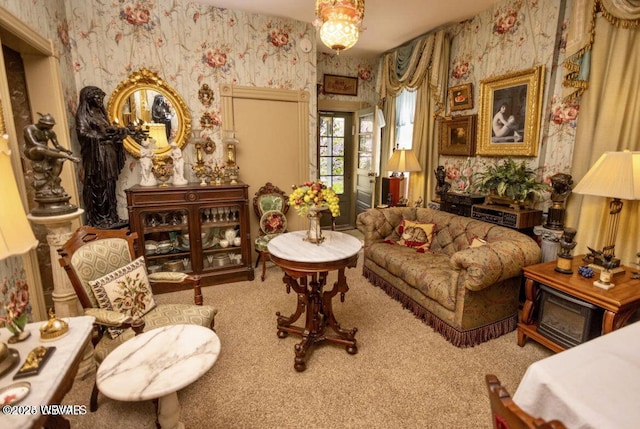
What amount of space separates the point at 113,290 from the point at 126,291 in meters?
0.08

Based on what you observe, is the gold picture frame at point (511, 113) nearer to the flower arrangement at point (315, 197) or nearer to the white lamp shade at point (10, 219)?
the flower arrangement at point (315, 197)

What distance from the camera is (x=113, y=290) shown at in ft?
6.42

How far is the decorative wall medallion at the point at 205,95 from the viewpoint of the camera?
3.76m

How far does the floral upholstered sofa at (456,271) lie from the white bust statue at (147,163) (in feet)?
7.98

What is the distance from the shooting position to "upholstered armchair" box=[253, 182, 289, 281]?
4.04 metres

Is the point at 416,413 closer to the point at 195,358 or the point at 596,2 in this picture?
the point at 195,358

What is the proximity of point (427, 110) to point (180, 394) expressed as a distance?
14.0 ft

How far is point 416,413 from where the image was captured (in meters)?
1.85

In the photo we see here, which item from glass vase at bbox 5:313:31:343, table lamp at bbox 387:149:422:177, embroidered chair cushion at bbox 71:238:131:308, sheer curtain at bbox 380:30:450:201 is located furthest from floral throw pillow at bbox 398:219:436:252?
glass vase at bbox 5:313:31:343

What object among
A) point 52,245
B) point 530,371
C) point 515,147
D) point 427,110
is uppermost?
point 427,110

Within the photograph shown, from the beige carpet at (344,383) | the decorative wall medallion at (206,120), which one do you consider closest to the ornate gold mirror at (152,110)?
the decorative wall medallion at (206,120)

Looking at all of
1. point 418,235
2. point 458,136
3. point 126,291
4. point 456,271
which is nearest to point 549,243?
point 456,271

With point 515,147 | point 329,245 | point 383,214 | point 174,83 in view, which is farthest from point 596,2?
point 174,83

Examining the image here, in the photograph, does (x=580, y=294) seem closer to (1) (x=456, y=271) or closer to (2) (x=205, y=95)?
(1) (x=456, y=271)
